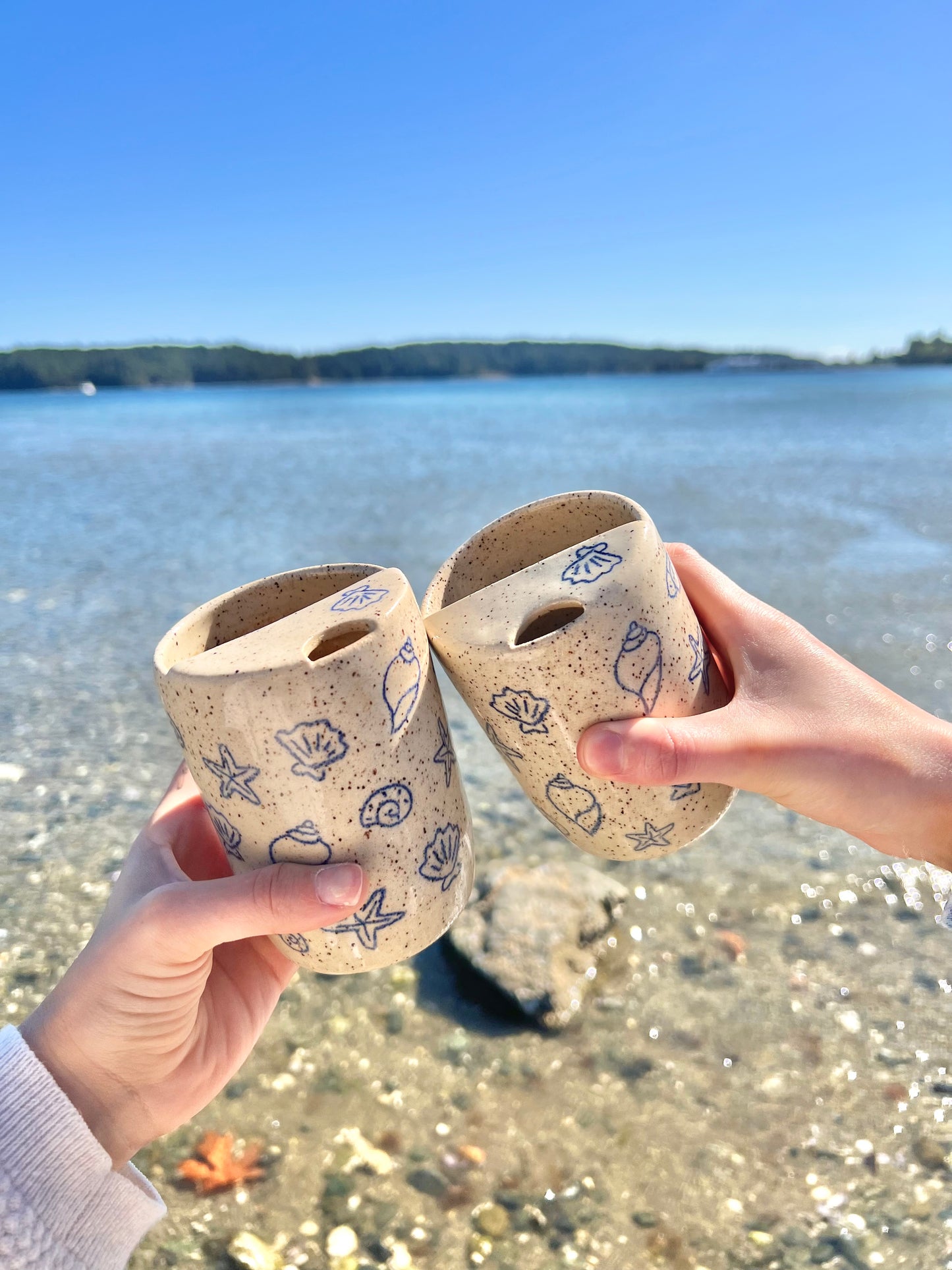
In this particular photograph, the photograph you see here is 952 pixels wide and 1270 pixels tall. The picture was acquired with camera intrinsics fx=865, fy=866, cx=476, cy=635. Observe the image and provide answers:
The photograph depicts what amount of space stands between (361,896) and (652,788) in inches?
23.4

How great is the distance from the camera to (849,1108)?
2.56m

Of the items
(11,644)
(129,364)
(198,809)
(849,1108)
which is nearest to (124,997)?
(198,809)

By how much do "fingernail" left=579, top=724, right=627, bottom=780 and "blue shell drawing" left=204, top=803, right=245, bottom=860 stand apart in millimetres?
635

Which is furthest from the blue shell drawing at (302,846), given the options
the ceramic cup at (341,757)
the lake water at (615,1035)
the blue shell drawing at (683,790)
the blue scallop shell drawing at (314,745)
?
the lake water at (615,1035)

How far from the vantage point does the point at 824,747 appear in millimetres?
1704

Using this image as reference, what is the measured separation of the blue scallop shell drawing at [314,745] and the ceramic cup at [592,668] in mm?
310

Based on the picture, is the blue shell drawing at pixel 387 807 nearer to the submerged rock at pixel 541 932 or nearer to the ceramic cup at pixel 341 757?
the ceramic cup at pixel 341 757

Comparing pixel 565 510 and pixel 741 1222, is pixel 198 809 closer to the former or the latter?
pixel 565 510

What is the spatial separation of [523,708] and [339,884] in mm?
447

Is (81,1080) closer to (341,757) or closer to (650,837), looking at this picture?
(341,757)

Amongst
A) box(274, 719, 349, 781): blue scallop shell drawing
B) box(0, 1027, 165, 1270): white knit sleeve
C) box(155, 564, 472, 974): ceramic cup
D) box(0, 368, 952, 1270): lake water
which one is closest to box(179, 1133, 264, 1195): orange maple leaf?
box(0, 368, 952, 1270): lake water


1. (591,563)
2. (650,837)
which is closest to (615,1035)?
(650,837)

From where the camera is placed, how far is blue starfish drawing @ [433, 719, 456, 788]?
1.58 metres

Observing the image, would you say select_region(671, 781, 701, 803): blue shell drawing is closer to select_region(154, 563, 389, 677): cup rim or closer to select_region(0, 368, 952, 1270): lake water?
select_region(154, 563, 389, 677): cup rim
